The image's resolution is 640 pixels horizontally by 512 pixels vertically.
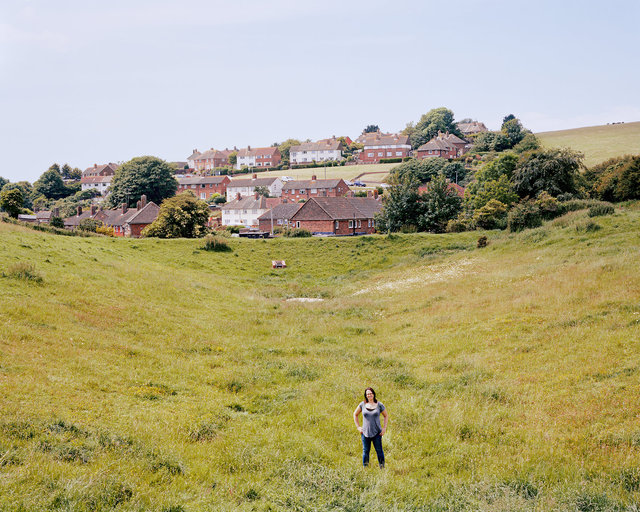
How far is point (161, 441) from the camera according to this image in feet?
36.0

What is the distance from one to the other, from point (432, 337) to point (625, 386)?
8.94m

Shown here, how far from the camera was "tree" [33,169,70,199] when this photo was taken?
148 meters

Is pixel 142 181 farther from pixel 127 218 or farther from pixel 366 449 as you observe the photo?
pixel 366 449

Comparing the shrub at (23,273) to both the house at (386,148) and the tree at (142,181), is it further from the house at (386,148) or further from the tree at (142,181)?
the house at (386,148)

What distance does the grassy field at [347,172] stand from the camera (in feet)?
435

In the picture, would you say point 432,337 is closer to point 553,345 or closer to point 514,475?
point 553,345

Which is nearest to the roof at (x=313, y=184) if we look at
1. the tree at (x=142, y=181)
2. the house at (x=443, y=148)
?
the tree at (x=142, y=181)

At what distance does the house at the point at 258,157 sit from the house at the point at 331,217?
99.5 metres

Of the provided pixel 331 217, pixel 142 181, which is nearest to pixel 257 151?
pixel 142 181

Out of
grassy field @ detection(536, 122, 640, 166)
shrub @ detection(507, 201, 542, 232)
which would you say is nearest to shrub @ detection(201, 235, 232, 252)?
shrub @ detection(507, 201, 542, 232)

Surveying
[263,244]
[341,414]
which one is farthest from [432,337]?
[263,244]

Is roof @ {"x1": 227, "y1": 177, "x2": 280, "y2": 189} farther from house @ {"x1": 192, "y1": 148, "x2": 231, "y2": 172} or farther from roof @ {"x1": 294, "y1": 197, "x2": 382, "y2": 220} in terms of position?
house @ {"x1": 192, "y1": 148, "x2": 231, "y2": 172}

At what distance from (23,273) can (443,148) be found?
424 feet

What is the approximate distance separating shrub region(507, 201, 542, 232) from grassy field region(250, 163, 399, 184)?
7713cm
